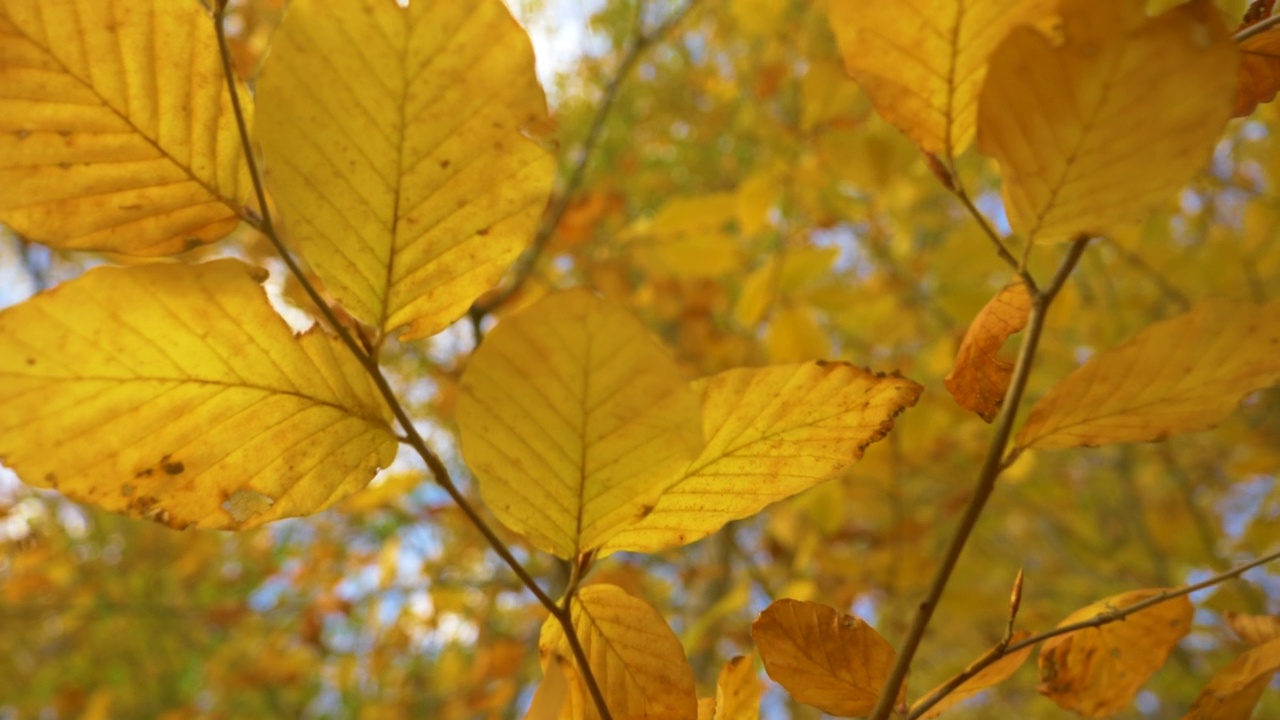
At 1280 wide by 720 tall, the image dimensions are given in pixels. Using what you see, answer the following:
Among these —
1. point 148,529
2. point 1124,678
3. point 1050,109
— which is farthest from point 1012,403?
point 148,529

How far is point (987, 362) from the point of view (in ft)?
1.02

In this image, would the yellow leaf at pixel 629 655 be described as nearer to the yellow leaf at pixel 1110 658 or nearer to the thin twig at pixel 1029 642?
the thin twig at pixel 1029 642

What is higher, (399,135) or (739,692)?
(399,135)

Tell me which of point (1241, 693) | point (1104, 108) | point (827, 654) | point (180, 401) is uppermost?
point (180, 401)

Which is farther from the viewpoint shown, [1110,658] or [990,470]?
[1110,658]

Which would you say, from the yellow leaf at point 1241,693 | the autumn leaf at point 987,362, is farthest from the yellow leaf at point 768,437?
the yellow leaf at point 1241,693

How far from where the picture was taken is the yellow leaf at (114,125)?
0.27 metres

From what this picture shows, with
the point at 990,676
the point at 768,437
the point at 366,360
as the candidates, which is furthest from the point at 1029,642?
the point at 366,360

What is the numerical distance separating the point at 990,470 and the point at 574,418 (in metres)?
0.16

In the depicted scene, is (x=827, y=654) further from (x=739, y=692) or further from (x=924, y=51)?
(x=924, y=51)

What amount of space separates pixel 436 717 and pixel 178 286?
298 centimetres

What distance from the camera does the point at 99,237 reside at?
28 cm

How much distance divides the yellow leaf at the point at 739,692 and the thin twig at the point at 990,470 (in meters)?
0.06

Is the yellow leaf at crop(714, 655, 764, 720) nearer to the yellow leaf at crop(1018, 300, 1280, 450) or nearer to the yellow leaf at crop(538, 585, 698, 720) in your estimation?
the yellow leaf at crop(538, 585, 698, 720)
